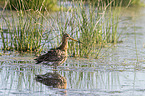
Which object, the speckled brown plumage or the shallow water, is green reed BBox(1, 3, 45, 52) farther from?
the speckled brown plumage

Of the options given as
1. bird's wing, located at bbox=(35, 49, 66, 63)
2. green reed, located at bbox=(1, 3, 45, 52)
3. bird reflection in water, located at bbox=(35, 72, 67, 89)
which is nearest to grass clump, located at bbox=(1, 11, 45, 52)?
green reed, located at bbox=(1, 3, 45, 52)

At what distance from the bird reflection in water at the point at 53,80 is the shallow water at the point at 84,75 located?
78 mm

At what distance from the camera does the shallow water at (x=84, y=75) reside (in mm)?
4855

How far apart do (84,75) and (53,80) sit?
0.67m

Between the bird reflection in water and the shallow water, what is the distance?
0.26 ft

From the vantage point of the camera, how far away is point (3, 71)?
6.11 metres

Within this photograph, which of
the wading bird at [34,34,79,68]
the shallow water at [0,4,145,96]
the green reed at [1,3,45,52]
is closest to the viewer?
the shallow water at [0,4,145,96]

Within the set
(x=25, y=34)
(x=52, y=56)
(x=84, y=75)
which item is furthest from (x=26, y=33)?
(x=84, y=75)

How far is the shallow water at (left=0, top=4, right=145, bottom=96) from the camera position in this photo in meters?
4.86

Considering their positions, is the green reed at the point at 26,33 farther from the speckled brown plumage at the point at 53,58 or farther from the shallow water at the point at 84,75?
the speckled brown plumage at the point at 53,58

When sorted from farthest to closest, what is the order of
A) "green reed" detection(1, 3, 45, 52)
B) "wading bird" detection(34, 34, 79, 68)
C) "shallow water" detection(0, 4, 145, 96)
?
"green reed" detection(1, 3, 45, 52) < "wading bird" detection(34, 34, 79, 68) < "shallow water" detection(0, 4, 145, 96)

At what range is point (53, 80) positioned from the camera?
18.3ft

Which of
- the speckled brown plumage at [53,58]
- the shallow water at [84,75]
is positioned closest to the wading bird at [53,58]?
the speckled brown plumage at [53,58]

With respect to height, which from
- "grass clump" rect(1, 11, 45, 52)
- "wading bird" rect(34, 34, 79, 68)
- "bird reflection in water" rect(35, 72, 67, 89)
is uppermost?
"grass clump" rect(1, 11, 45, 52)
